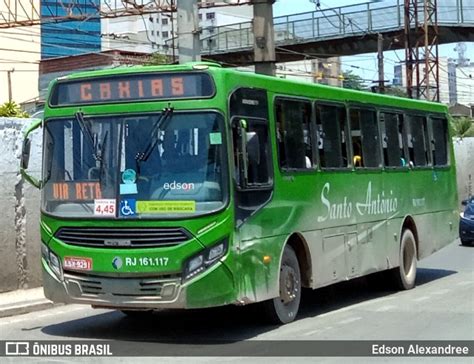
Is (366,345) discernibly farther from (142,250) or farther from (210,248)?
(142,250)

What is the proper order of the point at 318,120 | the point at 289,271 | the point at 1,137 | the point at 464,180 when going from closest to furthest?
the point at 289,271
the point at 318,120
the point at 1,137
the point at 464,180

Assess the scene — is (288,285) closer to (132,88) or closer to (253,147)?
(253,147)

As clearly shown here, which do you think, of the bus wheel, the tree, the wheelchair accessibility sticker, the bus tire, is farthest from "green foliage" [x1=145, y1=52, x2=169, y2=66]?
the wheelchair accessibility sticker

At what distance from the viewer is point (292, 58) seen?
53500mm

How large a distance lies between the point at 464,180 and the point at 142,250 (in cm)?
2859

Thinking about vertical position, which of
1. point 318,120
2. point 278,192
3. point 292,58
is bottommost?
point 278,192

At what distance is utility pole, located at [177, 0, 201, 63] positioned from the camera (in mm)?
19938

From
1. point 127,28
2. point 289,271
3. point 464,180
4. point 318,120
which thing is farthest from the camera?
point 127,28

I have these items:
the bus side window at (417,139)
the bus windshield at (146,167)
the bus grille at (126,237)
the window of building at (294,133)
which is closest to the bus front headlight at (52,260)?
the bus grille at (126,237)

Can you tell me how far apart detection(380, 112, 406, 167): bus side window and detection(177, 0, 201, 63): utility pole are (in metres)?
6.46

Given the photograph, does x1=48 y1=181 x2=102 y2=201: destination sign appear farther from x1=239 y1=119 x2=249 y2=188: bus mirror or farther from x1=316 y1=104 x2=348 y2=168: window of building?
x1=316 y1=104 x2=348 y2=168: window of building

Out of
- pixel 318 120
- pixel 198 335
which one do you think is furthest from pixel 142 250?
pixel 318 120

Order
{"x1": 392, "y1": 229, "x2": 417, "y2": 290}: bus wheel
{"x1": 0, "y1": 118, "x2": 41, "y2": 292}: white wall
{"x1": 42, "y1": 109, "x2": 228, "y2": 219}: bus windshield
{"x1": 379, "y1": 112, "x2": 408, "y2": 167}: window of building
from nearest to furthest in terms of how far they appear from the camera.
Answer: {"x1": 42, "y1": 109, "x2": 228, "y2": 219}: bus windshield → {"x1": 0, "y1": 118, "x2": 41, "y2": 292}: white wall → {"x1": 379, "y1": 112, "x2": 408, "y2": 167}: window of building → {"x1": 392, "y1": 229, "x2": 417, "y2": 290}: bus wheel

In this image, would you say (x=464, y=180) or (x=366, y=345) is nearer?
(x=366, y=345)
